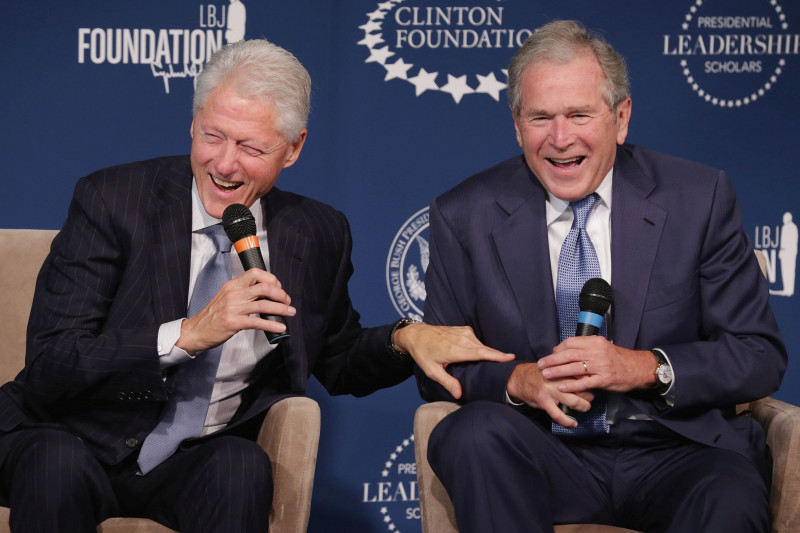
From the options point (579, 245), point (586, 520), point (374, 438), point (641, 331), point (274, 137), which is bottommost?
point (374, 438)

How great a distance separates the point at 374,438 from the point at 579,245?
146cm

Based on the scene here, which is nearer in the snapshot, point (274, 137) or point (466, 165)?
point (274, 137)

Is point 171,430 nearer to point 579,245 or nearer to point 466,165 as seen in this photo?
point 579,245

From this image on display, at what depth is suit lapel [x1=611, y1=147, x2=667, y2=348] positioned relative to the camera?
7.29 ft

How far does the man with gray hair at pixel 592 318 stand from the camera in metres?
2.03

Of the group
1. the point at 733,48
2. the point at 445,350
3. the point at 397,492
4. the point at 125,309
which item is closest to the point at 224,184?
the point at 125,309

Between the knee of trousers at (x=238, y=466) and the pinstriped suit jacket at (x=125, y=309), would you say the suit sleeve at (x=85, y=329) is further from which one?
the knee of trousers at (x=238, y=466)

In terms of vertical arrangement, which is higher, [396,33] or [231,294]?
[396,33]

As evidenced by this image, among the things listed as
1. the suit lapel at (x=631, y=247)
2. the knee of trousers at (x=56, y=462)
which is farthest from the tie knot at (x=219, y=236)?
the suit lapel at (x=631, y=247)

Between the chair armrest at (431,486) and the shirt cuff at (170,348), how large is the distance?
1.75ft

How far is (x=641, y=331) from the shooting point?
2234 mm

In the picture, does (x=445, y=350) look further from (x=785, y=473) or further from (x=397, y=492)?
(x=397, y=492)

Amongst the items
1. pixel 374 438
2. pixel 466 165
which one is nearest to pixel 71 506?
pixel 374 438

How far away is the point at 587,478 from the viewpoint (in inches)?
84.6
